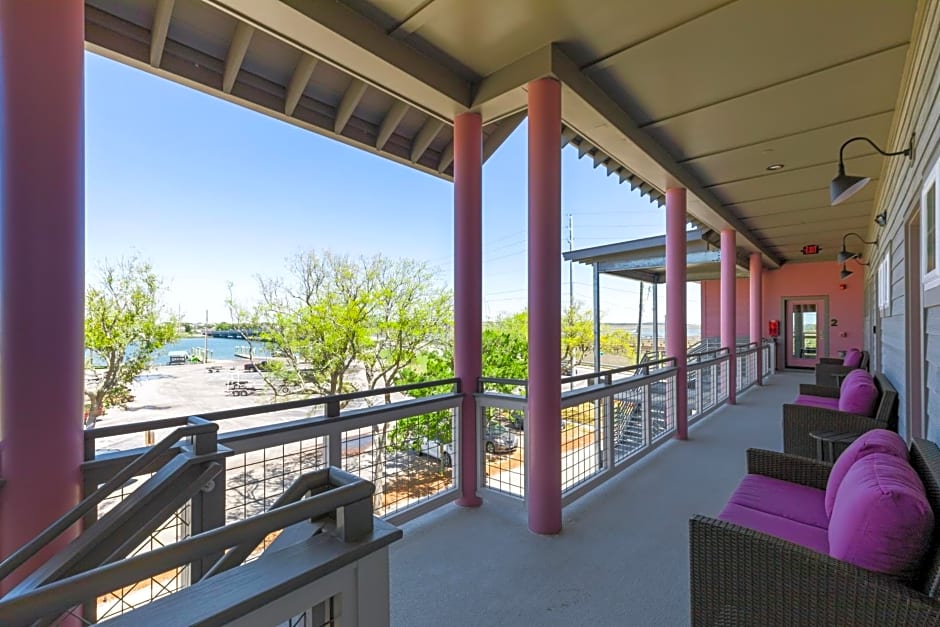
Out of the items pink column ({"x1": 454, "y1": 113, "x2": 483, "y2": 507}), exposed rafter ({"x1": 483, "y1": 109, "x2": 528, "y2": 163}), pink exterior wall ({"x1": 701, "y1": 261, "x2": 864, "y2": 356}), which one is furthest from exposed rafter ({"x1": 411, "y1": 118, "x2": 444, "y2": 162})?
pink exterior wall ({"x1": 701, "y1": 261, "x2": 864, "y2": 356})

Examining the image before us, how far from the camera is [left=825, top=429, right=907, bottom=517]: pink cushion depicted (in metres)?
1.73

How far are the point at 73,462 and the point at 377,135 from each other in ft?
9.64

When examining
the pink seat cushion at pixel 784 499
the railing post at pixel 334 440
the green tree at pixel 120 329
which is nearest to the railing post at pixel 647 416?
the pink seat cushion at pixel 784 499

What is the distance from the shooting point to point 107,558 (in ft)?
4.27

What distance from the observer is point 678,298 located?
474cm

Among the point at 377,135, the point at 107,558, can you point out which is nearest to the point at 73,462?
the point at 107,558

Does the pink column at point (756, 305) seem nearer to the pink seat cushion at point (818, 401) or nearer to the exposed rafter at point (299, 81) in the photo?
the pink seat cushion at point (818, 401)

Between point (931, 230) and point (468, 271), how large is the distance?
7.89 ft

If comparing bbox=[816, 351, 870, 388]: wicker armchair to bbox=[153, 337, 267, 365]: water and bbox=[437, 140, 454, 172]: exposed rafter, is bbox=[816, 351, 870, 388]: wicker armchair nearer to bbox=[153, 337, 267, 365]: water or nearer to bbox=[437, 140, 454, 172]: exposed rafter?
bbox=[437, 140, 454, 172]: exposed rafter

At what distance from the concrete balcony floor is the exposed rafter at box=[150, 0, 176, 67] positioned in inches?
122

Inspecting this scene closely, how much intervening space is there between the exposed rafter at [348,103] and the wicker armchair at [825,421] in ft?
13.4

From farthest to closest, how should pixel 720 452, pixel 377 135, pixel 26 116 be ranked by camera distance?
pixel 720 452, pixel 377 135, pixel 26 116

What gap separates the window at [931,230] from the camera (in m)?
1.72

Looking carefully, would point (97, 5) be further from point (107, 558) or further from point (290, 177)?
point (290, 177)
